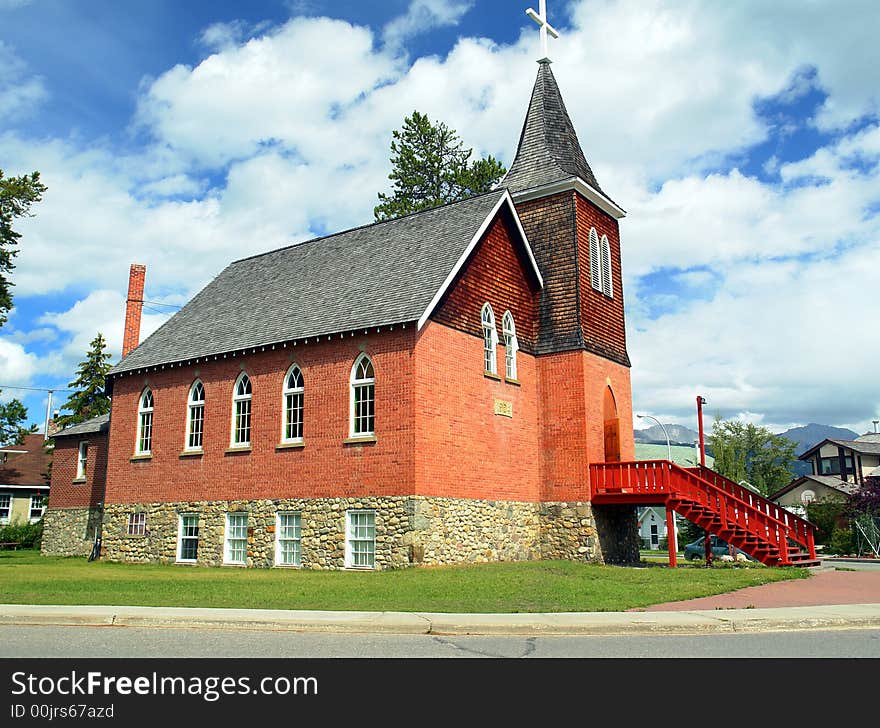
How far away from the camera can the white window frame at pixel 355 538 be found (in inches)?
883

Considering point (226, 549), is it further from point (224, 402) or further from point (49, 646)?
point (49, 646)

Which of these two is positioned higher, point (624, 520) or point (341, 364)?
point (341, 364)

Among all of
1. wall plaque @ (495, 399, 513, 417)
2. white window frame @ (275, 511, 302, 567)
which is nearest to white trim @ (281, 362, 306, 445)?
white window frame @ (275, 511, 302, 567)

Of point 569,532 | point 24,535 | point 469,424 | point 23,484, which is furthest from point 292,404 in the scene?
point 23,484

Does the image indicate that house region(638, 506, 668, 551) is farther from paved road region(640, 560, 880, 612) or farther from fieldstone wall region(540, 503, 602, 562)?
paved road region(640, 560, 880, 612)

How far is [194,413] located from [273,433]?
442 cm

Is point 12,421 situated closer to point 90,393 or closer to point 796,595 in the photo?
point 90,393

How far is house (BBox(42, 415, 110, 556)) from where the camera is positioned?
34188 millimetres

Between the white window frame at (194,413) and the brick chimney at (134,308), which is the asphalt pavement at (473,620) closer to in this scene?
the white window frame at (194,413)

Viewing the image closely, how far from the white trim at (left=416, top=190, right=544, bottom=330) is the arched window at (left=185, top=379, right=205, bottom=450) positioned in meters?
9.74

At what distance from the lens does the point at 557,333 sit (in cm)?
2733

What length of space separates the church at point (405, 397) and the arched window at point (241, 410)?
71 mm
